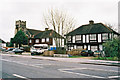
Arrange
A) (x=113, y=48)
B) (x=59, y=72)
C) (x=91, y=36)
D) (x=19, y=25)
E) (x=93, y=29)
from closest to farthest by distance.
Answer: (x=59, y=72) → (x=113, y=48) → (x=91, y=36) → (x=93, y=29) → (x=19, y=25)

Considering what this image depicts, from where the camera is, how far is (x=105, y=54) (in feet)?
76.8

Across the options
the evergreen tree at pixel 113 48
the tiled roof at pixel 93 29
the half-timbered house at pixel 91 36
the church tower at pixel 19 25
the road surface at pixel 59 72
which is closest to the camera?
the road surface at pixel 59 72

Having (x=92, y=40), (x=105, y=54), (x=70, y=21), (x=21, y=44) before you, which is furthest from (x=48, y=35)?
(x=105, y=54)

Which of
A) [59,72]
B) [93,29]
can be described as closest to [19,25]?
[93,29]

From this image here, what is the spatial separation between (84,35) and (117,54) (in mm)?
29508

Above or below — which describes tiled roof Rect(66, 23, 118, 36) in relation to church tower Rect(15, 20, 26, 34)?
below

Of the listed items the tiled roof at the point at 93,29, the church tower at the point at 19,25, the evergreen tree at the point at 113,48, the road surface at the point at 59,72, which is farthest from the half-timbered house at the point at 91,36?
the church tower at the point at 19,25

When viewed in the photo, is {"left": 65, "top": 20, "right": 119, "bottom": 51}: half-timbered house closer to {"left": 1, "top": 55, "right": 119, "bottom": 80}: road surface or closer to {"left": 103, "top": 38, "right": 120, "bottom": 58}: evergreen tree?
{"left": 103, "top": 38, "right": 120, "bottom": 58}: evergreen tree

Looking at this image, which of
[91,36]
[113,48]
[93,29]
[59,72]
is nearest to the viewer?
[59,72]

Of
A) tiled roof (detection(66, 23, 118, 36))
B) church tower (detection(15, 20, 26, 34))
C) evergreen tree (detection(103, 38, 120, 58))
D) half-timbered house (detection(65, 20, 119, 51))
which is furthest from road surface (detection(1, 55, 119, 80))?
church tower (detection(15, 20, 26, 34))

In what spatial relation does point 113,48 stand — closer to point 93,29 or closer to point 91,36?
point 91,36

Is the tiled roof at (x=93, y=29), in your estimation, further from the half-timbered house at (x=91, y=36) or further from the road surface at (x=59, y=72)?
the road surface at (x=59, y=72)

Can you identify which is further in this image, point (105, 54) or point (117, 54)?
point (105, 54)

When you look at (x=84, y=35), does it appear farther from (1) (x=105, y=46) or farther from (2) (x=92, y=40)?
(1) (x=105, y=46)
